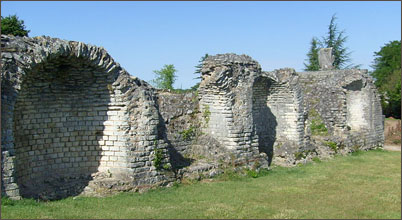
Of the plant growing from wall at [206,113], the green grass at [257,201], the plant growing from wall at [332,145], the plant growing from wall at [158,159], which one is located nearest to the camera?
the green grass at [257,201]

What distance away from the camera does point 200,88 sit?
13172 millimetres

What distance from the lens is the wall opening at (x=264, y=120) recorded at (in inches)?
615

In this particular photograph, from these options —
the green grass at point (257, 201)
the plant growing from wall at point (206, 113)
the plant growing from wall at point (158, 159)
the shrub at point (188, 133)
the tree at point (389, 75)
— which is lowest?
the green grass at point (257, 201)

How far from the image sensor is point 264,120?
1612 centimetres

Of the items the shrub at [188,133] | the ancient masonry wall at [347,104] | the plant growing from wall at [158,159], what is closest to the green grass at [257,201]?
the plant growing from wall at [158,159]

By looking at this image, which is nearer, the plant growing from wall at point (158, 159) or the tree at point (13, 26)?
the plant growing from wall at point (158, 159)

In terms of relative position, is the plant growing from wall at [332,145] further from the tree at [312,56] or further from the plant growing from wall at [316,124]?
the tree at [312,56]

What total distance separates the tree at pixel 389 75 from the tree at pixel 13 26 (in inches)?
925

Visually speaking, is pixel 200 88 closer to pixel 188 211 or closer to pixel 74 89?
pixel 74 89

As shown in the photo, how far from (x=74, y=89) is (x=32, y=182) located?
236cm

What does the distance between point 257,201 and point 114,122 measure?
3.86 m

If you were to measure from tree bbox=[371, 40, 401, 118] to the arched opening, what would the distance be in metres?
24.5

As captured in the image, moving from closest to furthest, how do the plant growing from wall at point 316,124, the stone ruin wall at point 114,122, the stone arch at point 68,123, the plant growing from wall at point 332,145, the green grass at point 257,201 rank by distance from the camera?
the green grass at point 257,201 → the stone ruin wall at point 114,122 → the stone arch at point 68,123 → the plant growing from wall at point 332,145 → the plant growing from wall at point 316,124

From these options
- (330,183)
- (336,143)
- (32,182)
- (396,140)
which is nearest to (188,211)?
(32,182)
